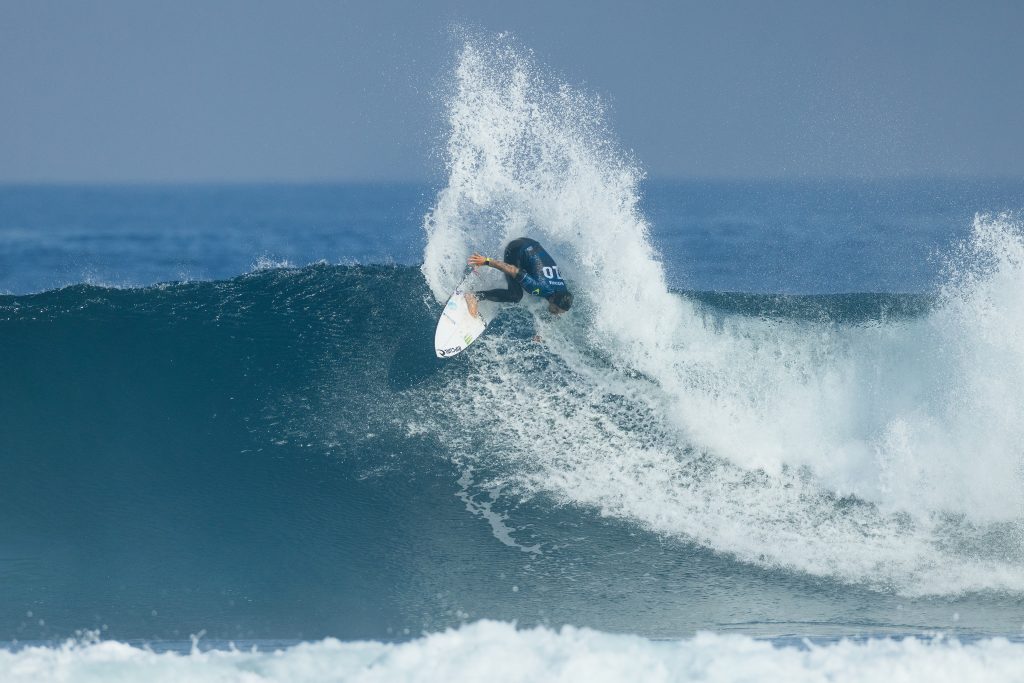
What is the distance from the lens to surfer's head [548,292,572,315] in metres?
9.37

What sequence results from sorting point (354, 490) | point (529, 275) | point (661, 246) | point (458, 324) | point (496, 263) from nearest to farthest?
1. point (354, 490)
2. point (496, 263)
3. point (529, 275)
4. point (458, 324)
5. point (661, 246)

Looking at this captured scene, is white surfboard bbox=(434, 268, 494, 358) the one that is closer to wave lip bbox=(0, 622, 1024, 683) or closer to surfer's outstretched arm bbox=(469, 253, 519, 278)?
surfer's outstretched arm bbox=(469, 253, 519, 278)

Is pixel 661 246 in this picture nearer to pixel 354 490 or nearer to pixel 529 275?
pixel 529 275

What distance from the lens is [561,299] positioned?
30.8 feet

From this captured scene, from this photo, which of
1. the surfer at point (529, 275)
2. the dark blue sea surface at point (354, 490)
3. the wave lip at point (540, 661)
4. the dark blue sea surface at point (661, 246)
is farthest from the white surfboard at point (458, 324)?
the wave lip at point (540, 661)

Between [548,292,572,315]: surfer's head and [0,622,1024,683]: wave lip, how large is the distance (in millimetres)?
4099

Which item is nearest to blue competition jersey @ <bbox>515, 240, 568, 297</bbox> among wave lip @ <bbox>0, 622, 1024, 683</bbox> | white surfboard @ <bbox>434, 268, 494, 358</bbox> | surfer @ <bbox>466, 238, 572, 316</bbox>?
surfer @ <bbox>466, 238, 572, 316</bbox>

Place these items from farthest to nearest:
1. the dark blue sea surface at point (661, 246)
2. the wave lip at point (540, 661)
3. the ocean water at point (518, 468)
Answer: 1. the dark blue sea surface at point (661, 246)
2. the ocean water at point (518, 468)
3. the wave lip at point (540, 661)

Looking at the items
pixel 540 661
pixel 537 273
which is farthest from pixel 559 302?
pixel 540 661

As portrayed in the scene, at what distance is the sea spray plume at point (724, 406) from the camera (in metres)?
7.66

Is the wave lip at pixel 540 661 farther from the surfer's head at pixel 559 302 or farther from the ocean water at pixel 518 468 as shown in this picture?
the surfer's head at pixel 559 302

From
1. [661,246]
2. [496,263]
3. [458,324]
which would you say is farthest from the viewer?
[661,246]

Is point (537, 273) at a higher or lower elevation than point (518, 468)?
higher

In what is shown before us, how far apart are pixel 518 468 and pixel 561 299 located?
6.39ft
